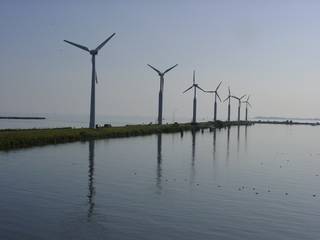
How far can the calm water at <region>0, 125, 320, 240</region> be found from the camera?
18.0 m

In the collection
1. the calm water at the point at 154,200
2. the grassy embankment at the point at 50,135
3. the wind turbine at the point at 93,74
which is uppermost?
the wind turbine at the point at 93,74

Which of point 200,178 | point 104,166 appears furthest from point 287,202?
point 104,166

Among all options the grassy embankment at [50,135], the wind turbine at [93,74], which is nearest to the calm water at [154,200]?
the grassy embankment at [50,135]

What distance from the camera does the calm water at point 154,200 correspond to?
18.0m

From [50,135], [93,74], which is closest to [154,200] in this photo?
[50,135]

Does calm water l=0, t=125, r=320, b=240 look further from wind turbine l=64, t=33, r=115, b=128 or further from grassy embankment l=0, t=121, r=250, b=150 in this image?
wind turbine l=64, t=33, r=115, b=128

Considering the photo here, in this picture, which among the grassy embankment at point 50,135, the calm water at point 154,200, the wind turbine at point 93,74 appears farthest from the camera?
the wind turbine at point 93,74

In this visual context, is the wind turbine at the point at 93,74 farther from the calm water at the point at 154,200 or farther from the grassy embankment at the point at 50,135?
the calm water at the point at 154,200

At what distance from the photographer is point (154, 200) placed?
23.6 meters

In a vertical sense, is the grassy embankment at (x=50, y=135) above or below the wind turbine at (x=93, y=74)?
below

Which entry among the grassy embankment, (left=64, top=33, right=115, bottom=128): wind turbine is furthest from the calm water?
(left=64, top=33, right=115, bottom=128): wind turbine

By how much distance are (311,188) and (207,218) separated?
11.5 meters

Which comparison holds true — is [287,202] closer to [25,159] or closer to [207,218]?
[207,218]

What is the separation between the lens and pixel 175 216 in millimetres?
20312
